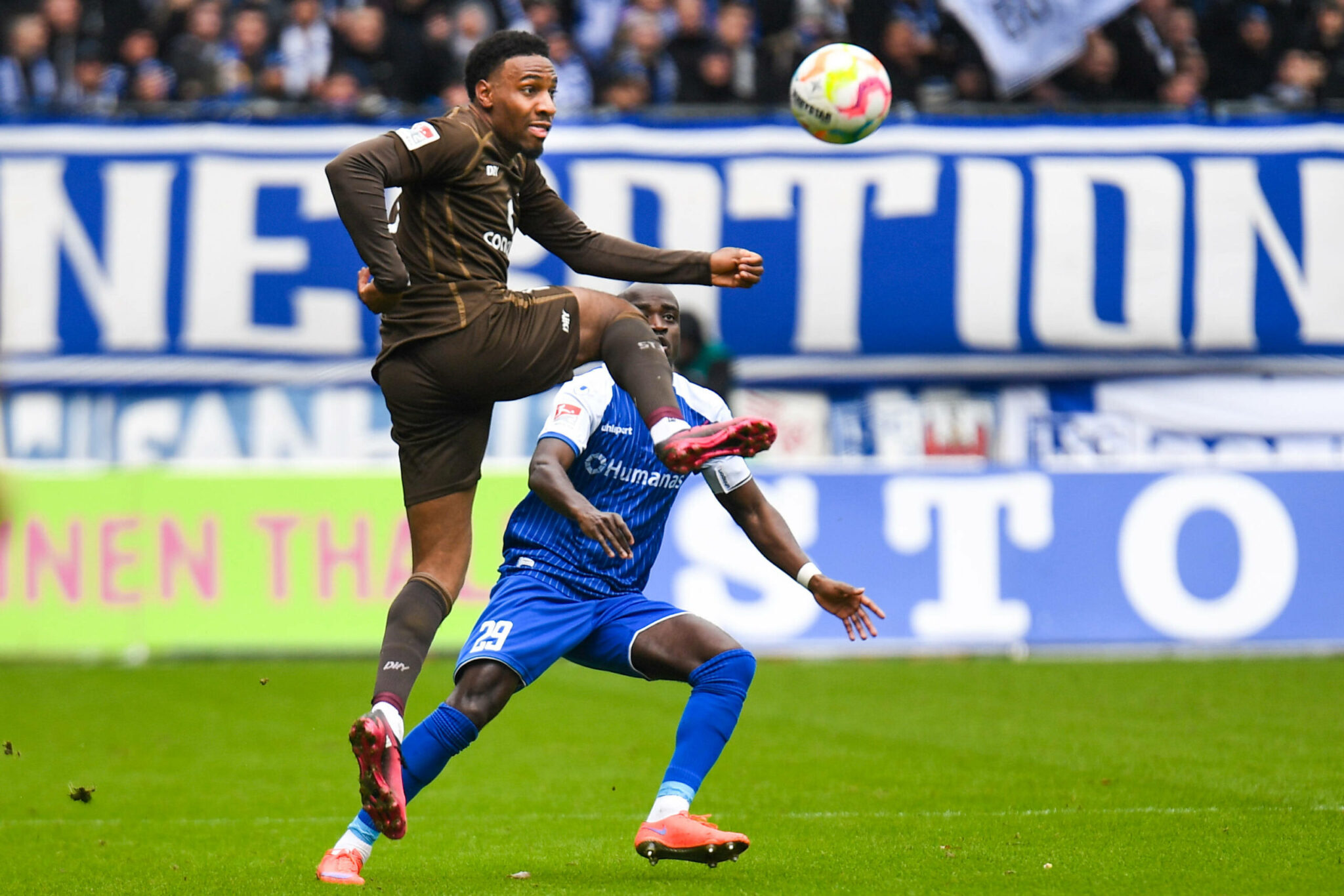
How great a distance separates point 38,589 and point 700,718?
7731mm

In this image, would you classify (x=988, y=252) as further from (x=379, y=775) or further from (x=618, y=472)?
(x=379, y=775)

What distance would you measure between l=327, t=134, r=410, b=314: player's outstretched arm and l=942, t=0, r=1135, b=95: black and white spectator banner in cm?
910

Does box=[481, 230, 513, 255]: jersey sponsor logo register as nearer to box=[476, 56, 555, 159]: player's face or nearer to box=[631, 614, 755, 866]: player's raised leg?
box=[476, 56, 555, 159]: player's face

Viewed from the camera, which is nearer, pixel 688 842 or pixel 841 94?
pixel 688 842

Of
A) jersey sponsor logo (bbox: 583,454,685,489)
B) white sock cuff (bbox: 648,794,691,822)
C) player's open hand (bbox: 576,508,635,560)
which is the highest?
player's open hand (bbox: 576,508,635,560)

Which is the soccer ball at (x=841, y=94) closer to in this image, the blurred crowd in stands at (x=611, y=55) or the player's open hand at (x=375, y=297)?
the player's open hand at (x=375, y=297)

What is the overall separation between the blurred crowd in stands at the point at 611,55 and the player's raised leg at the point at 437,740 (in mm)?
8705

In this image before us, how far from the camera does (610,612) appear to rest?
543 cm

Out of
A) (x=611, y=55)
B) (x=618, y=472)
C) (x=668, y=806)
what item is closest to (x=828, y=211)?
(x=611, y=55)

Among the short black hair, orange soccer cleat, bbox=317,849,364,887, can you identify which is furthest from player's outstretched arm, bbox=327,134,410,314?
orange soccer cleat, bbox=317,849,364,887

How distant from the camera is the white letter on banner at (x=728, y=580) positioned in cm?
1162

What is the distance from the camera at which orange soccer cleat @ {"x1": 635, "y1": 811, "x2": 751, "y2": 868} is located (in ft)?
16.5

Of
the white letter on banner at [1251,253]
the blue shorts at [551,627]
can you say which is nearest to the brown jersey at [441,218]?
the blue shorts at [551,627]

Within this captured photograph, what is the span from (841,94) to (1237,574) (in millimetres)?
7259
